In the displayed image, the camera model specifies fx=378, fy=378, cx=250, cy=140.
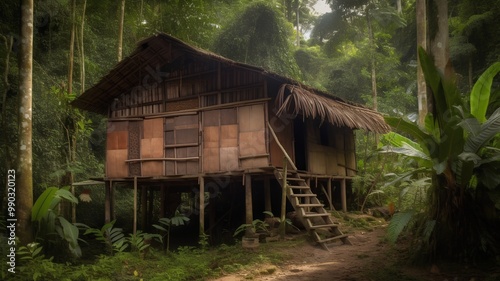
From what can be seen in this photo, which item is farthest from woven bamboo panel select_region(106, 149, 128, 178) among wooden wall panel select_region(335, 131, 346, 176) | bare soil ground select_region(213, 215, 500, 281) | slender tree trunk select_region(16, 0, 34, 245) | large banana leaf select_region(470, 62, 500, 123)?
large banana leaf select_region(470, 62, 500, 123)

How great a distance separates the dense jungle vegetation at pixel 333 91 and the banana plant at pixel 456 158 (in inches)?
0.6

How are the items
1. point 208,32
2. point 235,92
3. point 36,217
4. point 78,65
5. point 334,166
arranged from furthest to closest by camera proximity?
point 208,32, point 78,65, point 334,166, point 235,92, point 36,217

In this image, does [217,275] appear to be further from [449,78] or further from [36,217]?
[449,78]

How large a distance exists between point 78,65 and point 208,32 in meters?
6.32

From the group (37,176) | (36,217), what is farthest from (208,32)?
(36,217)

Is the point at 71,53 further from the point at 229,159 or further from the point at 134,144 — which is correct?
the point at 229,159

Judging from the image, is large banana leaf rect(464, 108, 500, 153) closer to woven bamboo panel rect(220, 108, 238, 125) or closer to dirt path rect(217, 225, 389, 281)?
dirt path rect(217, 225, 389, 281)

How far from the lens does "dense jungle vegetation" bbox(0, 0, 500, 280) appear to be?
502 centimetres

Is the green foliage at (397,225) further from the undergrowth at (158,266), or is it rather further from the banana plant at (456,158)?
the undergrowth at (158,266)

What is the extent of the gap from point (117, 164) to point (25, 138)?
414 cm

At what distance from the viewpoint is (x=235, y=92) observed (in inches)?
394

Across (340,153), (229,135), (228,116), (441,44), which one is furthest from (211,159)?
(441,44)

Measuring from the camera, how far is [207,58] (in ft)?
32.3

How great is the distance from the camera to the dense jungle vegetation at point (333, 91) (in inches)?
198
